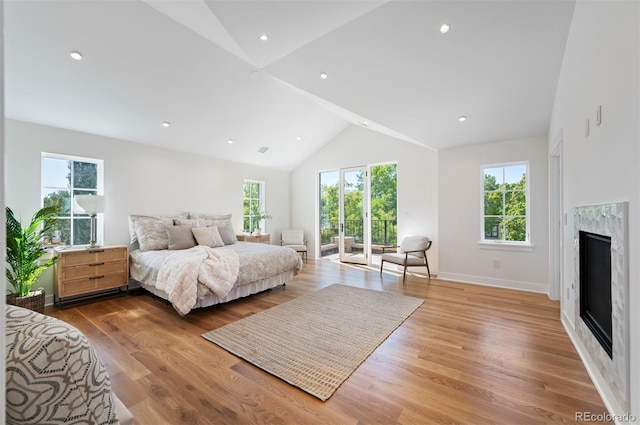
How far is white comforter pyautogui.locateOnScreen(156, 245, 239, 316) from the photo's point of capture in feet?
9.45

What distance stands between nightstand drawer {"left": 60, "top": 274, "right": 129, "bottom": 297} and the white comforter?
107 centimetres

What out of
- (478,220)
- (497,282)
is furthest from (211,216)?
(497,282)

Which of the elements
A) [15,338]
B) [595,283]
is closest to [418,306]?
[595,283]

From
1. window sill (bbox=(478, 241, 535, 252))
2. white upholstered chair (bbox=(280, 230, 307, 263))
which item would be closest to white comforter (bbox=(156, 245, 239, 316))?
white upholstered chair (bbox=(280, 230, 307, 263))

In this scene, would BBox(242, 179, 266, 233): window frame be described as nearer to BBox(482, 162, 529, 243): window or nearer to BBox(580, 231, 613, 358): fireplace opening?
BBox(482, 162, 529, 243): window

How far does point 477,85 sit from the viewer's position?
322 cm

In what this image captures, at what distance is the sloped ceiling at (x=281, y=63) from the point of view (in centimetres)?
241

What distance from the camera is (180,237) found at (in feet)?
13.5

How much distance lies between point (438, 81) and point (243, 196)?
14.8 ft

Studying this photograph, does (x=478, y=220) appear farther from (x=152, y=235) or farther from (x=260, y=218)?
(x=152, y=235)

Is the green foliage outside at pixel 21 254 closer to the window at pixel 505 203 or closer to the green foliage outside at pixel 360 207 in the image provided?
the green foliage outside at pixel 360 207

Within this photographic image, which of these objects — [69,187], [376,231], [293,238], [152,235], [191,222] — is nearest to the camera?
[69,187]

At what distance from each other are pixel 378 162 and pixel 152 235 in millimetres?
4453

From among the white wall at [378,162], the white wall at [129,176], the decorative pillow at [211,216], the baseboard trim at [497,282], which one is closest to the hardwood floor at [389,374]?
the baseboard trim at [497,282]
